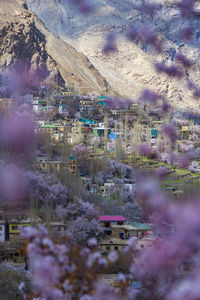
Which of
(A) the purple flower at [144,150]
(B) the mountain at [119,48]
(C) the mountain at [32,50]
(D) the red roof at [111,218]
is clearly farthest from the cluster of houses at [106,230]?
(B) the mountain at [119,48]

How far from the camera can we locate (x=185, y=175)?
2328cm

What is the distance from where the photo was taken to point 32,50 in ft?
166

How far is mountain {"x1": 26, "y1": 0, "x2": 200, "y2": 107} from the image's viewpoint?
250 feet

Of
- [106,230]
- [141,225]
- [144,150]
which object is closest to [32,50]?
[144,150]

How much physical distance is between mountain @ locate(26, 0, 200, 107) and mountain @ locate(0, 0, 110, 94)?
936cm

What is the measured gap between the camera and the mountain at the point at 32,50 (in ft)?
159

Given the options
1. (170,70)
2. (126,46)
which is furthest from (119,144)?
(126,46)

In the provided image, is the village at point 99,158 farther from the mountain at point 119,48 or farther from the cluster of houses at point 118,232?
the mountain at point 119,48

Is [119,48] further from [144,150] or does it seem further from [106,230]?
[106,230]

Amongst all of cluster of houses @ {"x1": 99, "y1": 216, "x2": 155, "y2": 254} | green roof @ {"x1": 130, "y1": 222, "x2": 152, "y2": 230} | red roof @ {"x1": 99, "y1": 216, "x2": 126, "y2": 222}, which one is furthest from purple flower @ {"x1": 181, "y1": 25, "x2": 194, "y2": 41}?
red roof @ {"x1": 99, "y1": 216, "x2": 126, "y2": 222}

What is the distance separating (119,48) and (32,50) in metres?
32.6

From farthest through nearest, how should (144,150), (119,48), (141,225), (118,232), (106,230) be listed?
(119,48) → (144,150) → (141,225) → (106,230) → (118,232)

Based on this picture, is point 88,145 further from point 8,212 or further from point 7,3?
point 7,3

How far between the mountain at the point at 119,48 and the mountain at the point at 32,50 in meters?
9.36
